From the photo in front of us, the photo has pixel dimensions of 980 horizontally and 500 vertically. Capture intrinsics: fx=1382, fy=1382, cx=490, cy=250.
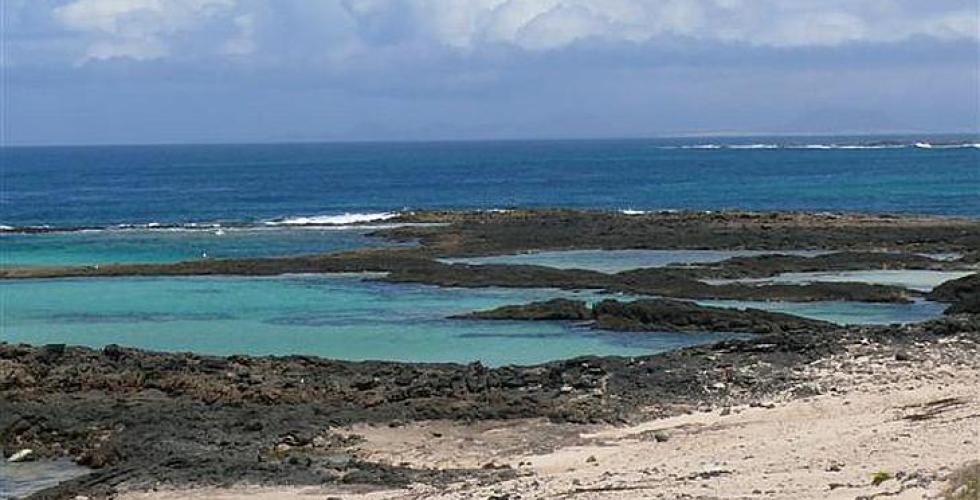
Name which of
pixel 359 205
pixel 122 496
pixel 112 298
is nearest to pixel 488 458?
pixel 122 496

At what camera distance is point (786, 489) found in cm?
1238

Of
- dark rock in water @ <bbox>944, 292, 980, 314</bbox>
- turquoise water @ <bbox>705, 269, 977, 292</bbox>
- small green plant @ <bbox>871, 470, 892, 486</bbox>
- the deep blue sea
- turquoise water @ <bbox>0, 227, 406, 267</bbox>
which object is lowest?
the deep blue sea

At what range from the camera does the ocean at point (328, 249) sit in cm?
2788

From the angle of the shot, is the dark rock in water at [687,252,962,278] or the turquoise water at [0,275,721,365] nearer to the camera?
the turquoise water at [0,275,721,365]

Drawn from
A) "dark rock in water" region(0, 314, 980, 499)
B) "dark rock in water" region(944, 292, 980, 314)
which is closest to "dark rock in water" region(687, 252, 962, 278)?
"dark rock in water" region(944, 292, 980, 314)

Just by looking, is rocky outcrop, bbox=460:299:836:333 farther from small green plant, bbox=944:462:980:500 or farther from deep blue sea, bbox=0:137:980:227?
deep blue sea, bbox=0:137:980:227

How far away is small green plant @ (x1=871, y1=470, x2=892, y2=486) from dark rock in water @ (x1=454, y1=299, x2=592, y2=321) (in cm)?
1674

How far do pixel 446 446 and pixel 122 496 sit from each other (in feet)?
13.3

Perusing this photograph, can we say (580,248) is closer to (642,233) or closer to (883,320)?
(642,233)

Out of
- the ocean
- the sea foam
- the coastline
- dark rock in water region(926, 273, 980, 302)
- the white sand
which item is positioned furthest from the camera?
the sea foam

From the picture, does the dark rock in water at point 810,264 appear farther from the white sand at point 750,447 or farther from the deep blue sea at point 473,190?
the deep blue sea at point 473,190

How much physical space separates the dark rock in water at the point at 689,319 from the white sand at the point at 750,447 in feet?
20.3

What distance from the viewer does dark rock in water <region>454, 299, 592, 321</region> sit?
2947 cm

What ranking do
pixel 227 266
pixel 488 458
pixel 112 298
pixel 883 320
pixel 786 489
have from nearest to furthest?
1. pixel 786 489
2. pixel 488 458
3. pixel 883 320
4. pixel 112 298
5. pixel 227 266
